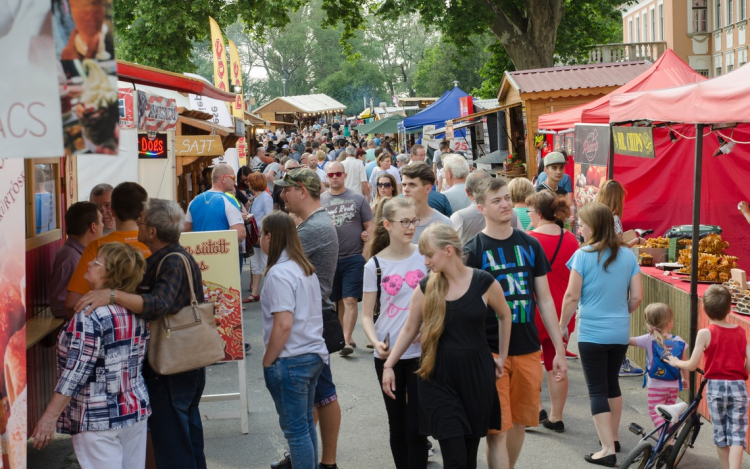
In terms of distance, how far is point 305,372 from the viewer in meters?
4.80

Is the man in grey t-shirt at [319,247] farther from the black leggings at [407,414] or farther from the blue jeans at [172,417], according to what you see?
the blue jeans at [172,417]

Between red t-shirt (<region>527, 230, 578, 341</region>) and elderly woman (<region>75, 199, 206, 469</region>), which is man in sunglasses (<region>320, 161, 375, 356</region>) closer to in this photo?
red t-shirt (<region>527, 230, 578, 341</region>)

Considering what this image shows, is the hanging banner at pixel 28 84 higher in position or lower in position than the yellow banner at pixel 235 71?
lower

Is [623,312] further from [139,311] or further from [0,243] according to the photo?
[0,243]

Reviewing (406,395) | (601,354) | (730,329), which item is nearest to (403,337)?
(406,395)

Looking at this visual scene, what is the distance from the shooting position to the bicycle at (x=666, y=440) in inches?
199

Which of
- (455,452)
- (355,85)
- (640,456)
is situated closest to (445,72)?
(355,85)

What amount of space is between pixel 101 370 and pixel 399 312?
1637 millimetres

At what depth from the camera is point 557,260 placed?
6562 millimetres

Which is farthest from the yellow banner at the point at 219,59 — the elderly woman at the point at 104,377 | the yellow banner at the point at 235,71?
the elderly woman at the point at 104,377

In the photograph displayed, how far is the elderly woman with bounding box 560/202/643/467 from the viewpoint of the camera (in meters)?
5.63

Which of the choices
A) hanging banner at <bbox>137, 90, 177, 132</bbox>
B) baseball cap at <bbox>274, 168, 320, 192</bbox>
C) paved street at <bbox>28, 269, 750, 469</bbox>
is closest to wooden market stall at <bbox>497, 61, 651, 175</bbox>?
hanging banner at <bbox>137, 90, 177, 132</bbox>

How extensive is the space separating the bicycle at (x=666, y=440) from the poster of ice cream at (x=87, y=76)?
3.77 m

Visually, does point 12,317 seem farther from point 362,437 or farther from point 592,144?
point 592,144
